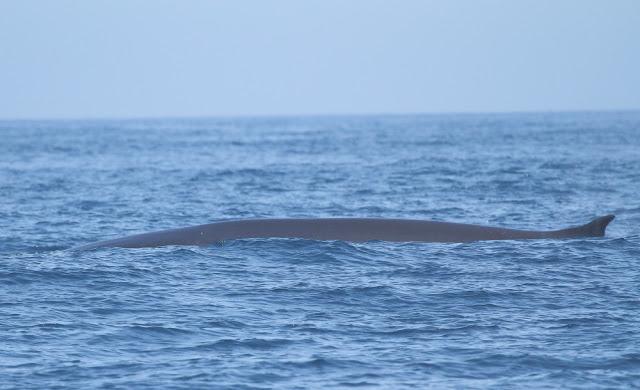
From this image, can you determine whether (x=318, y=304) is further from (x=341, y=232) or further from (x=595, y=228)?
(x=595, y=228)

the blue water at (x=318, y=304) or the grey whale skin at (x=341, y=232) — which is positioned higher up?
the grey whale skin at (x=341, y=232)

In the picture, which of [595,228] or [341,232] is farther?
[595,228]

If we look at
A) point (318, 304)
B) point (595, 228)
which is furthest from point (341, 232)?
point (318, 304)

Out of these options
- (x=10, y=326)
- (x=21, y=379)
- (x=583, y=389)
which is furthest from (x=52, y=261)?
(x=583, y=389)

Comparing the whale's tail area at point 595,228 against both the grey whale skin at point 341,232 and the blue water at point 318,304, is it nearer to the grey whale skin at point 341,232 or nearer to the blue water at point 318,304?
the grey whale skin at point 341,232

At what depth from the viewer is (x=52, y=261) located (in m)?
18.5

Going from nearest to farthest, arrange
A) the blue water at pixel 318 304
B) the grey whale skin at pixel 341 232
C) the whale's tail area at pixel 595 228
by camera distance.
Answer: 1. the blue water at pixel 318 304
2. the grey whale skin at pixel 341 232
3. the whale's tail area at pixel 595 228

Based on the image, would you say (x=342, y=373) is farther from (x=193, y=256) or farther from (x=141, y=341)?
(x=193, y=256)

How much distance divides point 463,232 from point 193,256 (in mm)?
4647

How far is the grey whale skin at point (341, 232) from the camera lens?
19.7m

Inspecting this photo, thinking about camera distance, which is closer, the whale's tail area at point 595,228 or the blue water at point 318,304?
the blue water at point 318,304

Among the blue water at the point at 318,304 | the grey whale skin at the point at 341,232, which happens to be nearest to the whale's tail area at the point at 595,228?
the grey whale skin at the point at 341,232

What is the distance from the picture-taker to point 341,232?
19.8m

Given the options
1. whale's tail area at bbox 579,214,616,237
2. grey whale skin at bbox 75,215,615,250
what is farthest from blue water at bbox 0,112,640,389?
grey whale skin at bbox 75,215,615,250
